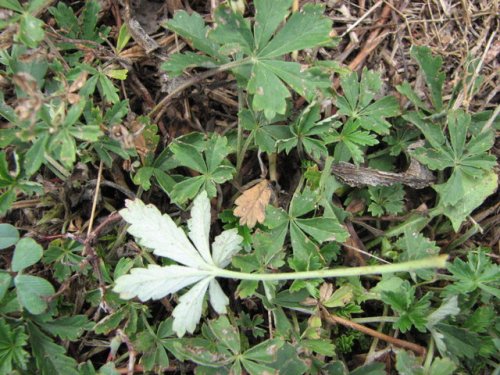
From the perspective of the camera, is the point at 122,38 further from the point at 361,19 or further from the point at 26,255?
the point at 361,19

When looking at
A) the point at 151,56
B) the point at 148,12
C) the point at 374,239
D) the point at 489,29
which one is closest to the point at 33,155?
the point at 151,56

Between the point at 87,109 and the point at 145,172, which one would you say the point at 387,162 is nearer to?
the point at 145,172

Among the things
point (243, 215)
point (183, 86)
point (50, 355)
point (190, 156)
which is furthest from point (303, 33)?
point (50, 355)

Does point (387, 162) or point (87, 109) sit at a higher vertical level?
point (87, 109)

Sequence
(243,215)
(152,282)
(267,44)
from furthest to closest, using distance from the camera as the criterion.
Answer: (243,215), (267,44), (152,282)

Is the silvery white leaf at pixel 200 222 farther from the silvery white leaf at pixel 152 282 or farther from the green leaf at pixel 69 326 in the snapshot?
the green leaf at pixel 69 326

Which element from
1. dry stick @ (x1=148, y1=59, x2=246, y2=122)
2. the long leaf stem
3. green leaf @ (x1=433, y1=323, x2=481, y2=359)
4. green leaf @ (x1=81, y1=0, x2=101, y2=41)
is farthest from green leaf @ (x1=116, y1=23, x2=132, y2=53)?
green leaf @ (x1=433, y1=323, x2=481, y2=359)
